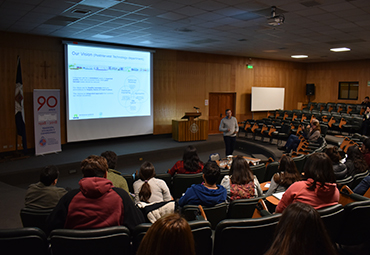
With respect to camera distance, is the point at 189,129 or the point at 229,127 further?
the point at 189,129

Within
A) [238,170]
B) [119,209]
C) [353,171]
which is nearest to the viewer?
[119,209]

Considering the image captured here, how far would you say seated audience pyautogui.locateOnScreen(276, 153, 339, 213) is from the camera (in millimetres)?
2701

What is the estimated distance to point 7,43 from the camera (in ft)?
26.3

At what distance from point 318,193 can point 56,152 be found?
7835 mm

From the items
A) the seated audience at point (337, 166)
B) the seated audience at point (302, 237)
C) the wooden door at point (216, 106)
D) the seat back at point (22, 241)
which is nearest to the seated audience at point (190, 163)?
the seated audience at point (337, 166)

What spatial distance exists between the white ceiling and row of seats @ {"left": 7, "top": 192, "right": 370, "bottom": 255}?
397 cm

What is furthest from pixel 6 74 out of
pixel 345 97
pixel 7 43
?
pixel 345 97

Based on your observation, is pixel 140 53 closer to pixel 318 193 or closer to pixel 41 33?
pixel 41 33

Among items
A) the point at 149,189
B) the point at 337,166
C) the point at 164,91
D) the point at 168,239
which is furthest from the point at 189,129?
the point at 168,239

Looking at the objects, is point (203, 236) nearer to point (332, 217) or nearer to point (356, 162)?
point (332, 217)

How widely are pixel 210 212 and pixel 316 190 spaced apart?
40.7 inches

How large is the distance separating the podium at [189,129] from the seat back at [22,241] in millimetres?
8728

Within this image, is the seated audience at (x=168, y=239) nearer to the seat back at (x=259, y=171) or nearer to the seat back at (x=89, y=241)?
the seat back at (x=89, y=241)

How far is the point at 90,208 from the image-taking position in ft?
7.41
